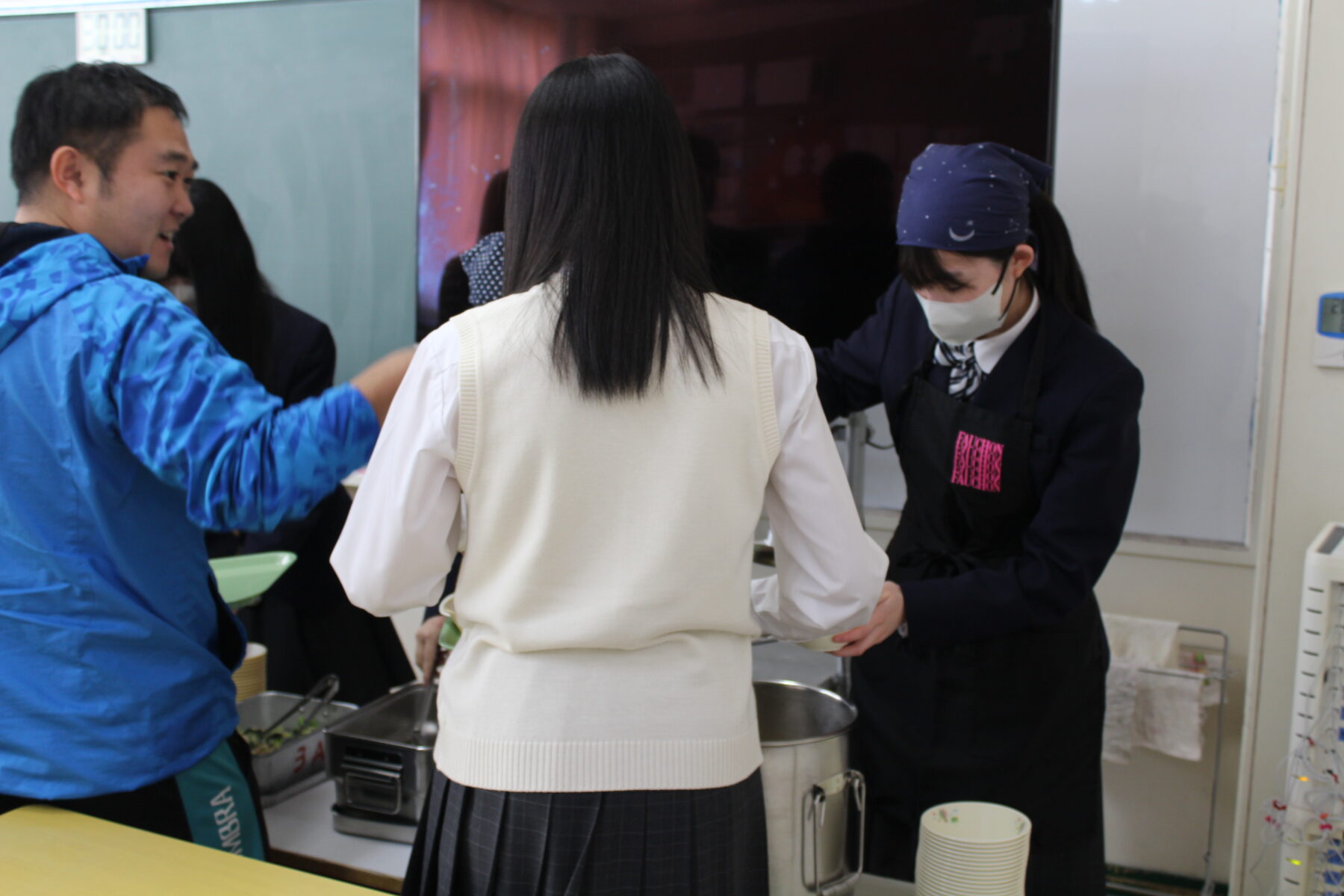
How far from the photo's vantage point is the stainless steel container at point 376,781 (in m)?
1.22

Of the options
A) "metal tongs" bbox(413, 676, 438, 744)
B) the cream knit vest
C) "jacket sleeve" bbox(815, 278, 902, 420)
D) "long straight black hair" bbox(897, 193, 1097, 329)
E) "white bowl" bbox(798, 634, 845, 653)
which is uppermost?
"long straight black hair" bbox(897, 193, 1097, 329)

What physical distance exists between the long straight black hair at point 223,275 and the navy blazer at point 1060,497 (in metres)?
1.49

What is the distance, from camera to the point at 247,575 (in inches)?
64.3

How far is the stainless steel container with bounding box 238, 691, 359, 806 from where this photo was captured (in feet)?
4.37

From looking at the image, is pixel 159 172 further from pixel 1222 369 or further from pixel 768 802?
pixel 1222 369

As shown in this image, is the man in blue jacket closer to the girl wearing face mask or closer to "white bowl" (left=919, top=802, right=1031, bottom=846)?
"white bowl" (left=919, top=802, right=1031, bottom=846)

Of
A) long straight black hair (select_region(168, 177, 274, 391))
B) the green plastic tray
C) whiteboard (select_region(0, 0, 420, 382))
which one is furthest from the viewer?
whiteboard (select_region(0, 0, 420, 382))

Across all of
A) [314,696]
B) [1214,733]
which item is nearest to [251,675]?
[314,696]

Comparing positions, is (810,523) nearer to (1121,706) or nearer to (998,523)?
(998,523)

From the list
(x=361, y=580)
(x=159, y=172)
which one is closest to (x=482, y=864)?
(x=361, y=580)

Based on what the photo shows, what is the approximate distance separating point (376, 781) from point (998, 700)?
0.85 metres

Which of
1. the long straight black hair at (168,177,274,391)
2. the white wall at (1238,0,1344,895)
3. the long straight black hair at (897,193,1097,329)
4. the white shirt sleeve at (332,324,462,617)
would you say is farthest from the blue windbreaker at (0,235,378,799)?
the white wall at (1238,0,1344,895)

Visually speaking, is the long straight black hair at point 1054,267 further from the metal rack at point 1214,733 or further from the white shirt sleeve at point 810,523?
the metal rack at point 1214,733

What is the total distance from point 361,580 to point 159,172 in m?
0.62
